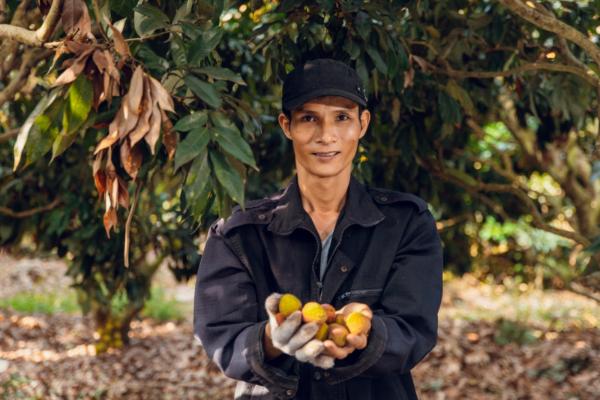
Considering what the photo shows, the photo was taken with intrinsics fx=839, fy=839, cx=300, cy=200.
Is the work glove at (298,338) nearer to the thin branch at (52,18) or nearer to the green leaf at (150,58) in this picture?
the green leaf at (150,58)

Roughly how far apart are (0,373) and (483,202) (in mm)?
3680

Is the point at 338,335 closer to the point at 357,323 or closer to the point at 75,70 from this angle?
the point at 357,323

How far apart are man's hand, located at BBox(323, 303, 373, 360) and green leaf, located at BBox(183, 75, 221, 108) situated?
58 cm

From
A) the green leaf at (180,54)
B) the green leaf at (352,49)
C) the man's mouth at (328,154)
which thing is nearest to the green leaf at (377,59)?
the green leaf at (352,49)

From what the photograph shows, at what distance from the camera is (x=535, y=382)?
634cm

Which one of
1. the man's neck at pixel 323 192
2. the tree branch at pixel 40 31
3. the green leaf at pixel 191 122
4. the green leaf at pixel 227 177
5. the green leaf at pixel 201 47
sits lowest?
the man's neck at pixel 323 192

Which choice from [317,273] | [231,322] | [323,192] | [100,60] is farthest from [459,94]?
[100,60]

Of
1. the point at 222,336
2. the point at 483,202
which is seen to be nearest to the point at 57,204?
the point at 483,202

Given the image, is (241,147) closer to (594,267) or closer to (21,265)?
(594,267)

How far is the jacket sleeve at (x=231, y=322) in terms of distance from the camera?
2.04 meters

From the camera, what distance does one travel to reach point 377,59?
125 inches

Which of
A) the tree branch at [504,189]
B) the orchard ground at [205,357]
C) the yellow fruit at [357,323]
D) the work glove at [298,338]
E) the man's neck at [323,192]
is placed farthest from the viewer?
the orchard ground at [205,357]

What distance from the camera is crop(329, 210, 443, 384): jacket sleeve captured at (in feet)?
6.60

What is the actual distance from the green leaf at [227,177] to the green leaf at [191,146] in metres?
0.04
